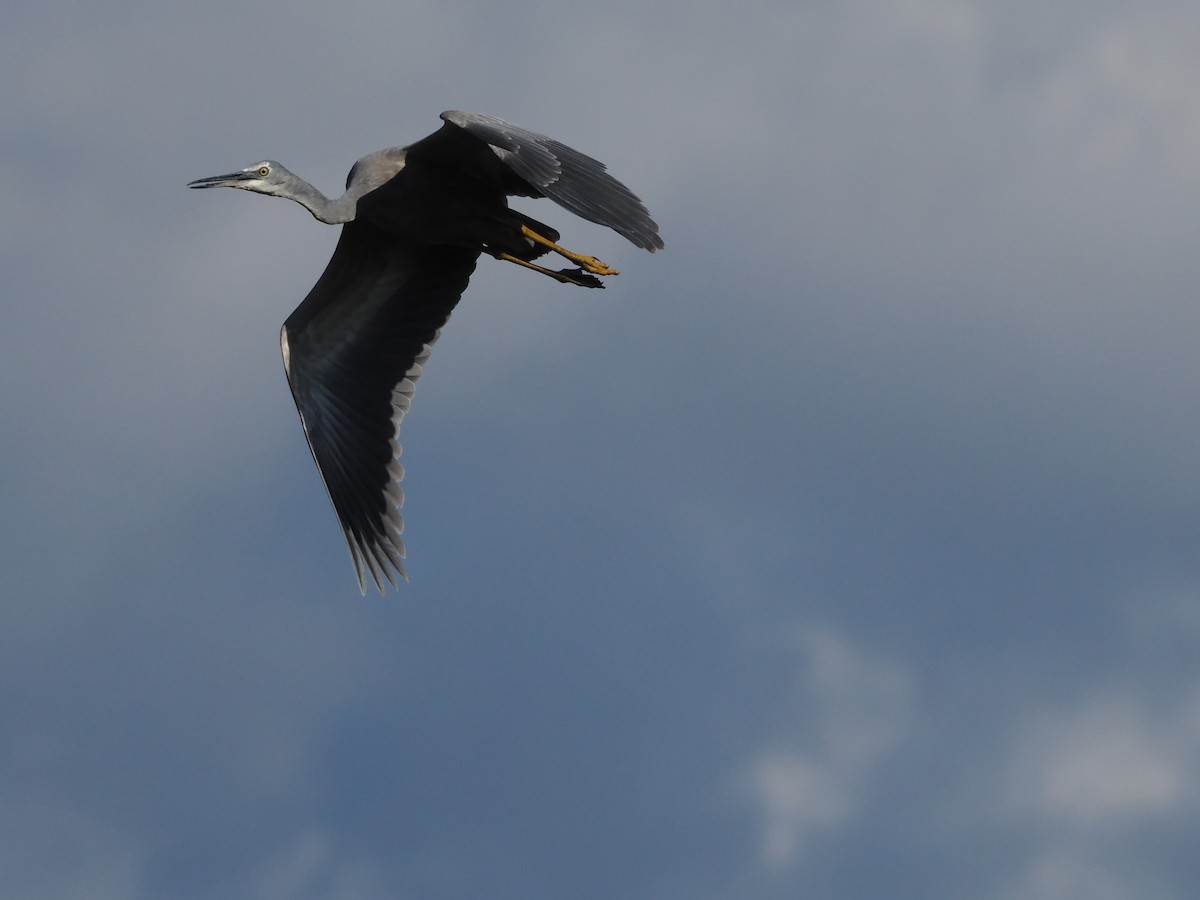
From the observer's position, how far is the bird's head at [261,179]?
13.7 meters

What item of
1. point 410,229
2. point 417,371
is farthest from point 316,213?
point 417,371

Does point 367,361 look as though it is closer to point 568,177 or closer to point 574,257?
point 574,257

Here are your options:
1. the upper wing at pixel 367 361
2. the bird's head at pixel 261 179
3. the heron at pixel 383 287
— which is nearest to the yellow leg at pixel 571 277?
the heron at pixel 383 287

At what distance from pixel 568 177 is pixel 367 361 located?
3.43 meters

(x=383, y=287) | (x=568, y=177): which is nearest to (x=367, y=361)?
(x=383, y=287)

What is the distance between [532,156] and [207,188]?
Answer: 3.06 metres

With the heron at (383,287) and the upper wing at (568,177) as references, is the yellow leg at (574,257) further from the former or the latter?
the upper wing at (568,177)

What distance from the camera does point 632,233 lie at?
11828 millimetres

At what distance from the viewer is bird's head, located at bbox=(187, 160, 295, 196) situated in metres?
13.7

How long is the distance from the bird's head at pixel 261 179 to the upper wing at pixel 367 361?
3.97 feet

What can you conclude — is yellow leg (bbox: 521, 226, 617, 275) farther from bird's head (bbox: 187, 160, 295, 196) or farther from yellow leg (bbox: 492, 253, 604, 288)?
bird's head (bbox: 187, 160, 295, 196)

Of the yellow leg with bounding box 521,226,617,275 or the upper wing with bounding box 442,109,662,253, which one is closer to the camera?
the upper wing with bounding box 442,109,662,253

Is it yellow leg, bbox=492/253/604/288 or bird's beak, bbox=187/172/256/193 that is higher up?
yellow leg, bbox=492/253/604/288

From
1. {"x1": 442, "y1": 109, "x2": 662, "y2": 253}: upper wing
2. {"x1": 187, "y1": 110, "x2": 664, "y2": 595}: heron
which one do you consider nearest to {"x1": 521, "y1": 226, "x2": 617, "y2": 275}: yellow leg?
{"x1": 187, "y1": 110, "x2": 664, "y2": 595}: heron
